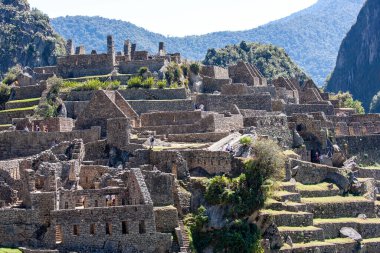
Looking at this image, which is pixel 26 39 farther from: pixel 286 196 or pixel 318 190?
pixel 286 196

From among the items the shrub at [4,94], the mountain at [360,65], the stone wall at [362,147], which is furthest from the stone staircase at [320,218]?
the mountain at [360,65]

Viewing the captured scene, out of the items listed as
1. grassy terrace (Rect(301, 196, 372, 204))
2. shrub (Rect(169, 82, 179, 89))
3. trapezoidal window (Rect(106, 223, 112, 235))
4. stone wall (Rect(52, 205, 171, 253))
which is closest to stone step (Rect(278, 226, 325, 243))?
grassy terrace (Rect(301, 196, 372, 204))

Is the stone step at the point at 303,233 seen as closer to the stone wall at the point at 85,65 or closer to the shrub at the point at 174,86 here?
the shrub at the point at 174,86

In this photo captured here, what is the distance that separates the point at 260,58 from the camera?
11775cm

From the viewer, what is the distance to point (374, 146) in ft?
229

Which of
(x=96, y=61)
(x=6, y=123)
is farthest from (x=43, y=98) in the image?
(x=96, y=61)

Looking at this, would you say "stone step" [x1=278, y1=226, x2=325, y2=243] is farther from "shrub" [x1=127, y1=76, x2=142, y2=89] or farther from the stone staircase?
"shrub" [x1=127, y1=76, x2=142, y2=89]

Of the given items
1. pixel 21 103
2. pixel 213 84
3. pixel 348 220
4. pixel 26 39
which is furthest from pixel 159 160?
pixel 26 39

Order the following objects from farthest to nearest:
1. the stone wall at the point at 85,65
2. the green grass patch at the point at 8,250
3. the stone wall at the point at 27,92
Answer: the stone wall at the point at 85,65 → the stone wall at the point at 27,92 → the green grass patch at the point at 8,250

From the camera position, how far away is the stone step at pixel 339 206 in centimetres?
5306

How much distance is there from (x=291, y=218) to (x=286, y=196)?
1783 millimetres

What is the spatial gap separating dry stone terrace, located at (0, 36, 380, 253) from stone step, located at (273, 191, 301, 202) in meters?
0.06

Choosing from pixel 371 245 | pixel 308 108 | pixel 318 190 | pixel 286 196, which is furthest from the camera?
pixel 308 108

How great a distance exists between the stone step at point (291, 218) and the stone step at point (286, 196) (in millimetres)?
1006
